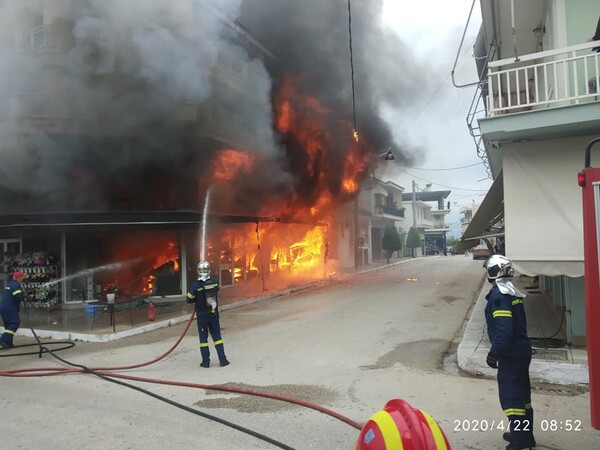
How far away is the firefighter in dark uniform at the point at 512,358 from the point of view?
10.2 ft

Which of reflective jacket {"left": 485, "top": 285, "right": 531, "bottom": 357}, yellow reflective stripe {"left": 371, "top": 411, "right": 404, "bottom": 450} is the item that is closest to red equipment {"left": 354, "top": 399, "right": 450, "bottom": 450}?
yellow reflective stripe {"left": 371, "top": 411, "right": 404, "bottom": 450}

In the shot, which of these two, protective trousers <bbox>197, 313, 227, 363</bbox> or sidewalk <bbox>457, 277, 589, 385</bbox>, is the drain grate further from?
protective trousers <bbox>197, 313, 227, 363</bbox>

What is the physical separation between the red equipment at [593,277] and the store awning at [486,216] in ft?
13.1

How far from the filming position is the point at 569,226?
5059 millimetres

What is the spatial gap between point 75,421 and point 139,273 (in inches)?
328

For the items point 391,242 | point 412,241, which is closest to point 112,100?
point 391,242

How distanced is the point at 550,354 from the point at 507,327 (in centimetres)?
271

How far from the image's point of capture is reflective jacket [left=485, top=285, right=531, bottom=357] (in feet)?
10.5

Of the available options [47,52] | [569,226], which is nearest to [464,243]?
[569,226]

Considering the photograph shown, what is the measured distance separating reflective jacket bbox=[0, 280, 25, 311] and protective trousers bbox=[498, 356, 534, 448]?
719cm

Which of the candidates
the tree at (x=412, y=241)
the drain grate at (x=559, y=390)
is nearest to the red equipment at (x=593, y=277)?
the drain grate at (x=559, y=390)

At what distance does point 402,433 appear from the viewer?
196cm

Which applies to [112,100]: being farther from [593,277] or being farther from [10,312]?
[593,277]

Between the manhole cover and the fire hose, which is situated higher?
the manhole cover
